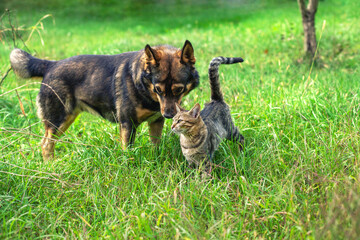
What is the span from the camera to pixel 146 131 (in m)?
4.38

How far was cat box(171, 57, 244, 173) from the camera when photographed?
323 centimetres

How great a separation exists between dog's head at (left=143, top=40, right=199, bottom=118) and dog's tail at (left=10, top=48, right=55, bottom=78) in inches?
61.8

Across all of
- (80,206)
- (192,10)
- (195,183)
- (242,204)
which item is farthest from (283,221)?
(192,10)

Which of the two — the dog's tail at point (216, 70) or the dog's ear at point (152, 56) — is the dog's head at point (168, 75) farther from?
the dog's tail at point (216, 70)

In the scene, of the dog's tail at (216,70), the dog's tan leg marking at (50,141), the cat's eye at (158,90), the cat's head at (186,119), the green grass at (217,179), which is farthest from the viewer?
the dog's tan leg marking at (50,141)

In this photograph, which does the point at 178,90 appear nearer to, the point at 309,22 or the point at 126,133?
the point at 126,133

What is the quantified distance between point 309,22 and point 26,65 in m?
5.41

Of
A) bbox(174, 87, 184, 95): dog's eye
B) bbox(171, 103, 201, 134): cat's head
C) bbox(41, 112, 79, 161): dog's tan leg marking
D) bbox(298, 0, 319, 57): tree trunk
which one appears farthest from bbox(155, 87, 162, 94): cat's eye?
bbox(298, 0, 319, 57): tree trunk

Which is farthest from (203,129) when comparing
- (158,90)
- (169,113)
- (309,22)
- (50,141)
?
(309,22)

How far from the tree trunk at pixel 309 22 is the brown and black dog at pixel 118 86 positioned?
4.09 m

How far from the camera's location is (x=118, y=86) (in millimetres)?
3932

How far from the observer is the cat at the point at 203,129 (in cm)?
323

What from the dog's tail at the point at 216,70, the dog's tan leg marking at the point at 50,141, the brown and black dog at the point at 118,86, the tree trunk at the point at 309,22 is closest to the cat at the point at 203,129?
the dog's tail at the point at 216,70

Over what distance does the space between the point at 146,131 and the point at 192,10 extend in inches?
654
